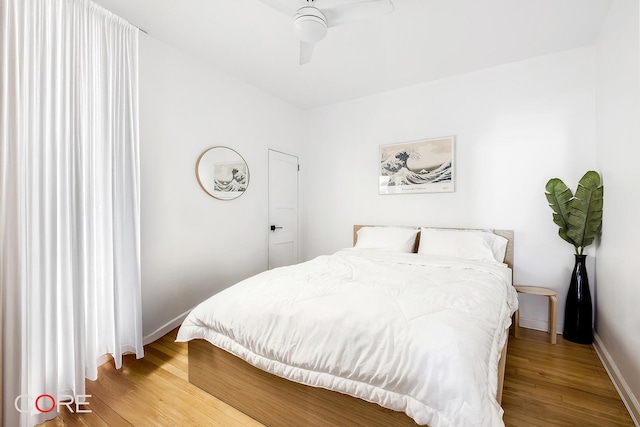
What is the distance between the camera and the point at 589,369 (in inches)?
80.9

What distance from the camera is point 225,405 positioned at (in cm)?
165

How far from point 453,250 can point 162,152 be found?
2904 millimetres

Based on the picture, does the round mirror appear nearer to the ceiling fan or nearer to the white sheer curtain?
Result: the white sheer curtain

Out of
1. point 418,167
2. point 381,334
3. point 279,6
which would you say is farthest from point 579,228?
point 279,6

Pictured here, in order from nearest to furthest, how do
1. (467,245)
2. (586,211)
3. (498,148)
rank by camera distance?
(586,211) < (467,245) < (498,148)

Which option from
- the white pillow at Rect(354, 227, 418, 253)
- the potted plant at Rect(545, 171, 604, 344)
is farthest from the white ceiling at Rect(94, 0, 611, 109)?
the white pillow at Rect(354, 227, 418, 253)

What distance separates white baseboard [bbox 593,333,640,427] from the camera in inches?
61.6

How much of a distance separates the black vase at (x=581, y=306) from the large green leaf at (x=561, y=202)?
Answer: 0.73ft

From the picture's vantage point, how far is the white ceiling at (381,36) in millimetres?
2070

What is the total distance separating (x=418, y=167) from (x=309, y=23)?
2182 mm

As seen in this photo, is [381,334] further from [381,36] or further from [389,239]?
[381,36]

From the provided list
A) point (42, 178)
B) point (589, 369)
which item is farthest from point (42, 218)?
point (589, 369)

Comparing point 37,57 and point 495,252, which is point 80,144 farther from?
point 495,252

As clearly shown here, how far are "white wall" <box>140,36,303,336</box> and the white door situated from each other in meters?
0.18
